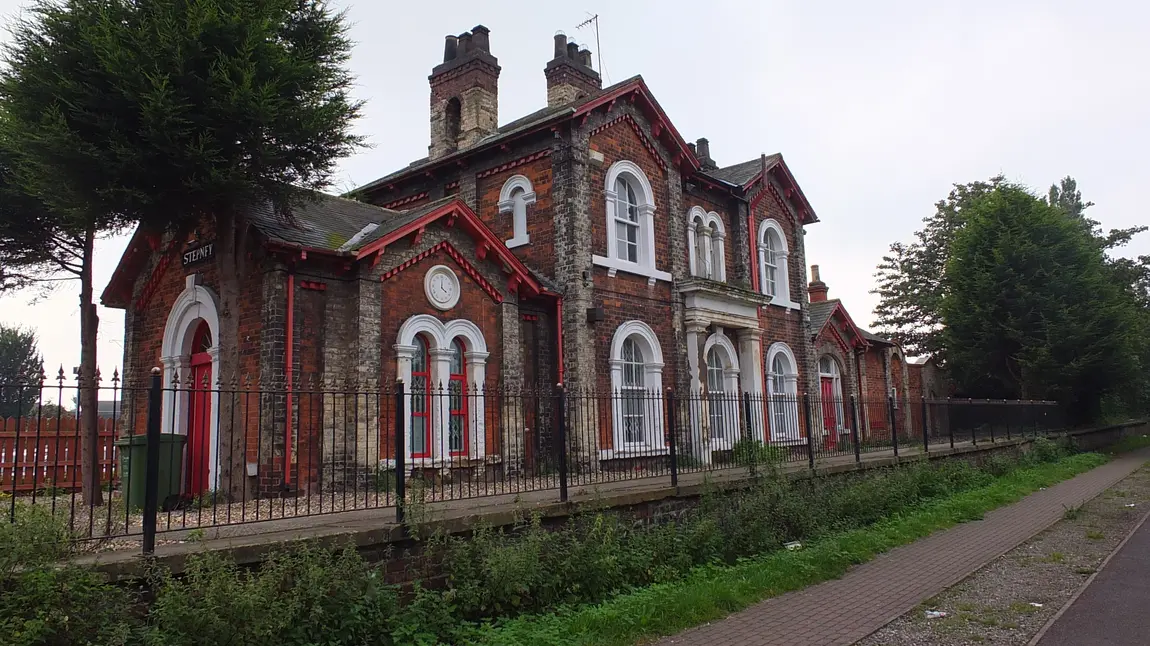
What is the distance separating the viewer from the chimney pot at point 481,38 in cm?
1802

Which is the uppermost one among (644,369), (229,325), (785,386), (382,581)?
(229,325)

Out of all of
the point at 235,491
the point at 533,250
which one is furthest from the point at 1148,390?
the point at 235,491

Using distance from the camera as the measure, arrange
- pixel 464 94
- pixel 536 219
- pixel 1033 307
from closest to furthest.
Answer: pixel 536 219, pixel 464 94, pixel 1033 307

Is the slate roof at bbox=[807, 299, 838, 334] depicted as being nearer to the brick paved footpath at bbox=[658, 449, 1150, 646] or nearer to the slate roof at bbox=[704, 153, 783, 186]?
the slate roof at bbox=[704, 153, 783, 186]

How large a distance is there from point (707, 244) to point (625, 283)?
3.81 m

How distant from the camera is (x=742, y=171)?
20.3 m

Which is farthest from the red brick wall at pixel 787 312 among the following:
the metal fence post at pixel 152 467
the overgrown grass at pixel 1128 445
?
the metal fence post at pixel 152 467

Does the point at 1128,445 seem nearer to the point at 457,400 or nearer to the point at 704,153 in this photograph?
the point at 704,153

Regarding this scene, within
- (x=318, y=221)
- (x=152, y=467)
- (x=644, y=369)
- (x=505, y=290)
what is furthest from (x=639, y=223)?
(x=152, y=467)

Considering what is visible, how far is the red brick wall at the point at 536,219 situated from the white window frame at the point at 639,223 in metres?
1.13

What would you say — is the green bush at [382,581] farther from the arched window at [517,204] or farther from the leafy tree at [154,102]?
the arched window at [517,204]

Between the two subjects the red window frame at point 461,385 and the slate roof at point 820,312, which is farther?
the slate roof at point 820,312

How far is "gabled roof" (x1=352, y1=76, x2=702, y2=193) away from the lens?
1463cm

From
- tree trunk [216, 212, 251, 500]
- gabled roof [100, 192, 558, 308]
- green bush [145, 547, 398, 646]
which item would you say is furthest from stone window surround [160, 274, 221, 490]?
green bush [145, 547, 398, 646]
